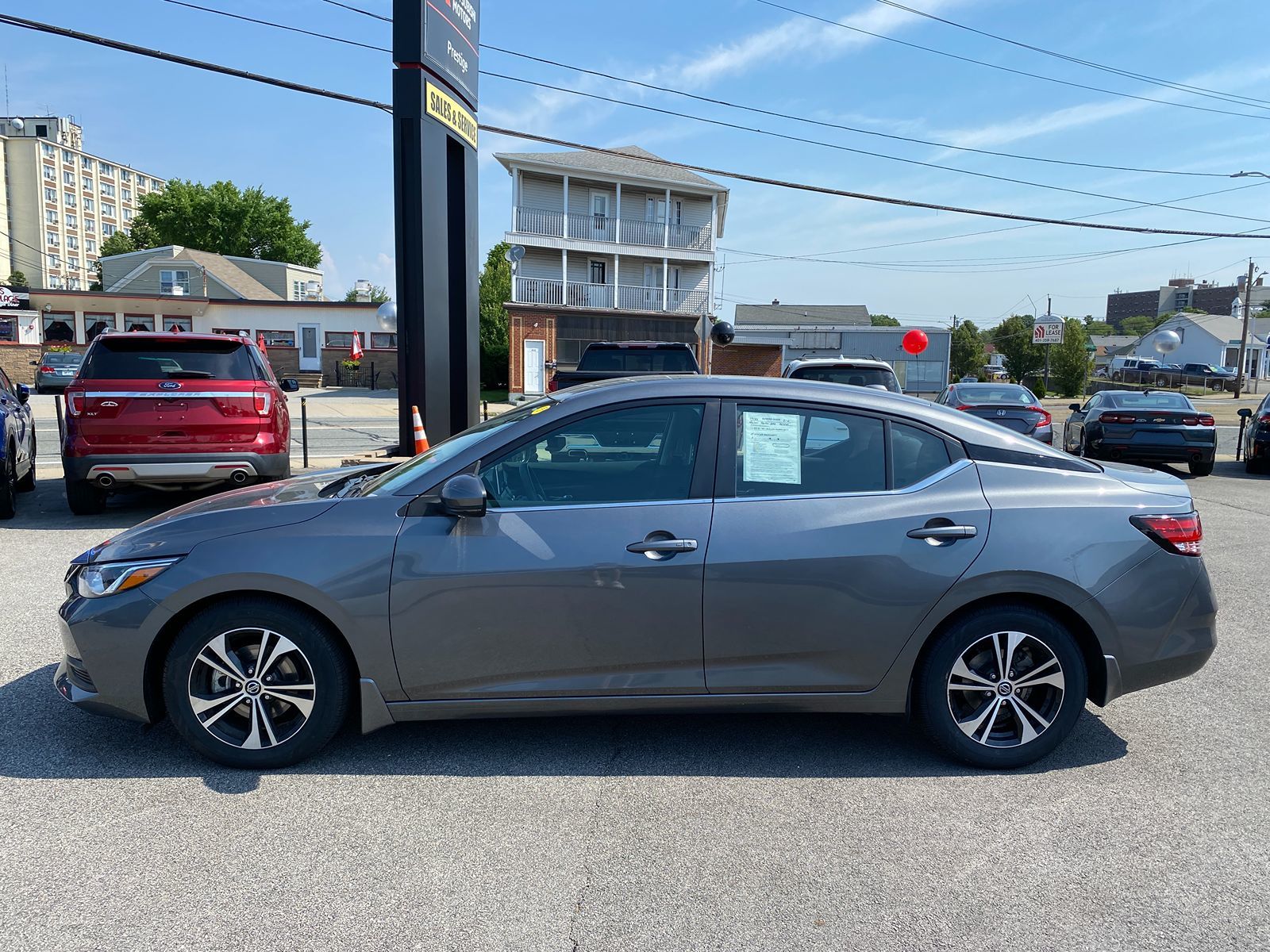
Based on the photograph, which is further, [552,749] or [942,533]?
[552,749]

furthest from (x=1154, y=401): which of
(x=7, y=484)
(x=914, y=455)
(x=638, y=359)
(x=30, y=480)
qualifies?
(x=30, y=480)

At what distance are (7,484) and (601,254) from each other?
31958 millimetres

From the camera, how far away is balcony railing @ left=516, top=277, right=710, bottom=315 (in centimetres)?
3775

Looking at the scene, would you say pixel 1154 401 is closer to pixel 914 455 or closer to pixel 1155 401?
pixel 1155 401

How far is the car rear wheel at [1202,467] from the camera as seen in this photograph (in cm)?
1480

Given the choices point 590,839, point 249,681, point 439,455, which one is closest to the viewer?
point 590,839

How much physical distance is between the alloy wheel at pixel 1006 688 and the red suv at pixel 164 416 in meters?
7.17

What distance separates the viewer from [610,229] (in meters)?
39.4

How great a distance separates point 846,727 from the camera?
4.36m

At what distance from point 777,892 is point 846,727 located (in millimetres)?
1504

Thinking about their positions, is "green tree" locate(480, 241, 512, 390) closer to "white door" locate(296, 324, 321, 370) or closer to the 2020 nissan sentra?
"white door" locate(296, 324, 321, 370)

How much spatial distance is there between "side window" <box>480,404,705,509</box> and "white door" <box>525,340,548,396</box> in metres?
32.6

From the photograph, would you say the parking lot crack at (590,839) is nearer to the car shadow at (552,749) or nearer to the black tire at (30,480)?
the car shadow at (552,749)

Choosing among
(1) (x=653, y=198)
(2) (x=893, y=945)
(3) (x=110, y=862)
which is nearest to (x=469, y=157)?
(3) (x=110, y=862)
